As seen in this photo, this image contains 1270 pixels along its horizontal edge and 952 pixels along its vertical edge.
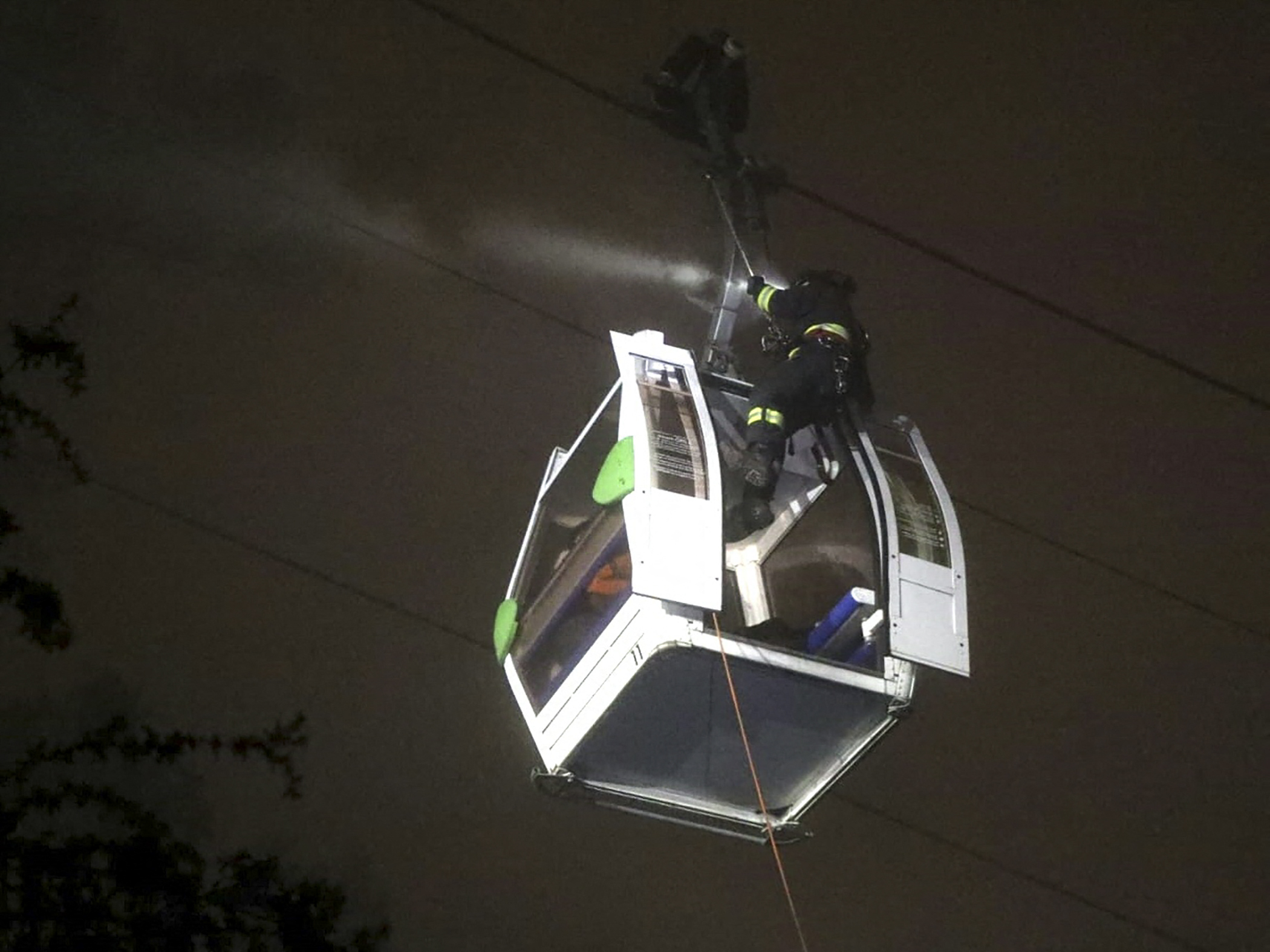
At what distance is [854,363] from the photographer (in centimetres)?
481

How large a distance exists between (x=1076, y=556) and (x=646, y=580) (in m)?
2.80

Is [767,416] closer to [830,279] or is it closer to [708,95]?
[830,279]

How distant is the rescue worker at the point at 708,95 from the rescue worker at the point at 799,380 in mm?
629

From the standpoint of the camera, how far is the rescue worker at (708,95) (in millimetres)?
5191

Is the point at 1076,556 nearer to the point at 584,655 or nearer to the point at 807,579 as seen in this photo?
the point at 807,579

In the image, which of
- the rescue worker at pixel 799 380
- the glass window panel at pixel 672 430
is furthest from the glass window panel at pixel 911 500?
the glass window panel at pixel 672 430

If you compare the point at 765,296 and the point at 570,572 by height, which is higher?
the point at 765,296

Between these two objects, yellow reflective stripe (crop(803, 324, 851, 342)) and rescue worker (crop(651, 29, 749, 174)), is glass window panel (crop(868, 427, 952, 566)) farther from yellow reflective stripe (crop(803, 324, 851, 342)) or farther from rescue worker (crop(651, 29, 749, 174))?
rescue worker (crop(651, 29, 749, 174))

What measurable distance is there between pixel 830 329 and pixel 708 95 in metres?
1.02

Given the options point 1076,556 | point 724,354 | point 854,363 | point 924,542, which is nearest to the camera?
point 924,542

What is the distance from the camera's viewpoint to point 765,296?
5.02m

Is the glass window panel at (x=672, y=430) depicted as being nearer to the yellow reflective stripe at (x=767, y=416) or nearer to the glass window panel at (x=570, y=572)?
the glass window panel at (x=570, y=572)

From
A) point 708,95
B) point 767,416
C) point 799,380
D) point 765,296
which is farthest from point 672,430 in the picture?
point 708,95

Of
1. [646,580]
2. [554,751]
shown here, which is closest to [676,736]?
[554,751]
